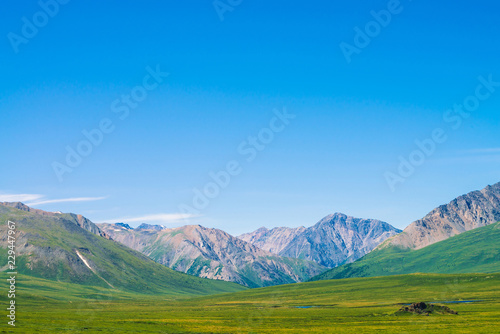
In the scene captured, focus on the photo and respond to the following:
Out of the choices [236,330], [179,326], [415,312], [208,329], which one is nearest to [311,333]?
[236,330]

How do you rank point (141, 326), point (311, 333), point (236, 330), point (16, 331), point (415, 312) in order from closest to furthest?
1. point (16, 331)
2. point (311, 333)
3. point (236, 330)
4. point (141, 326)
5. point (415, 312)

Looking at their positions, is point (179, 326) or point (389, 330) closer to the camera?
point (389, 330)

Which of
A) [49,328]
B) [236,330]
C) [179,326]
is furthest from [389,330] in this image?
[49,328]

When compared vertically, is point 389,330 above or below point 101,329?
below

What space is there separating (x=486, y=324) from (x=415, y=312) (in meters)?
40.9

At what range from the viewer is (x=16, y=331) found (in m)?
98.6

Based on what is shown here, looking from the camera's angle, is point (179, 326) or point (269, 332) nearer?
point (269, 332)

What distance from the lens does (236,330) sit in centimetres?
11750

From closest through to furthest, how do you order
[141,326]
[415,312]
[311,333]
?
[311,333]
[141,326]
[415,312]

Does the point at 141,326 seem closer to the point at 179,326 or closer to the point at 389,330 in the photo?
the point at 179,326

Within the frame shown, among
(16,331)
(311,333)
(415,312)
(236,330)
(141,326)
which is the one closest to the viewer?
(16,331)

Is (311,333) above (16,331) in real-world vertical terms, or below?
below

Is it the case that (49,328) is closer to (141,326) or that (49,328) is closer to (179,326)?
(141,326)

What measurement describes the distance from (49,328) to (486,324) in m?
117
